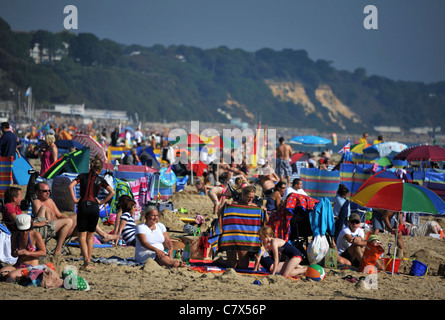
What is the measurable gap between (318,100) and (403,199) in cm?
18565

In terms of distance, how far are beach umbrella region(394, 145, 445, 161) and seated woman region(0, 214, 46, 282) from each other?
7624 millimetres

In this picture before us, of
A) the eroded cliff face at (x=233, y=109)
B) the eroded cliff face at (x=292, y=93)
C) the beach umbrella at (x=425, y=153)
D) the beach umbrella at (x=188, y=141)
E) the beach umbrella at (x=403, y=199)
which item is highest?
the eroded cliff face at (x=292, y=93)

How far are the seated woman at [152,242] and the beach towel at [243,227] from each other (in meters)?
0.53

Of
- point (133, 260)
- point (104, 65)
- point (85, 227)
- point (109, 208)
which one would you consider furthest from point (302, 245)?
point (104, 65)

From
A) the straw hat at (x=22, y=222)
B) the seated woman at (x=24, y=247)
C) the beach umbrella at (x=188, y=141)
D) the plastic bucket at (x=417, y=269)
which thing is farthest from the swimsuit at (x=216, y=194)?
the beach umbrella at (x=188, y=141)

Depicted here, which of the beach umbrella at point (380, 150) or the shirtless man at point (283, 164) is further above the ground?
the beach umbrella at point (380, 150)

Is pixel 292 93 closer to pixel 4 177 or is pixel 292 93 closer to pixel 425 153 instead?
pixel 425 153

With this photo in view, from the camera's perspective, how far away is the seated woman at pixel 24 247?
5.13 m

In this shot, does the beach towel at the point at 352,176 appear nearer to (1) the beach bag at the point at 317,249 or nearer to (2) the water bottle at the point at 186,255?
(1) the beach bag at the point at 317,249

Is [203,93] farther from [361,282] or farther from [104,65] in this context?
[361,282]

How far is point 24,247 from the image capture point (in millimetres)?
5242

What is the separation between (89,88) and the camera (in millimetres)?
118875

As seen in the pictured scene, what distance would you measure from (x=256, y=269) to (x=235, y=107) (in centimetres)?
15480

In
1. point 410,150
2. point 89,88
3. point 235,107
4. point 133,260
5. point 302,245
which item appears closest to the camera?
point 133,260
